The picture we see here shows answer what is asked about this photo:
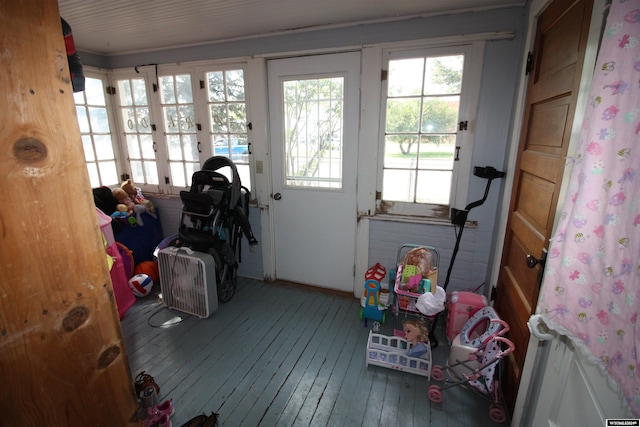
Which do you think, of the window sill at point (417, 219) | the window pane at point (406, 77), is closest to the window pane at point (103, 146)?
the window sill at point (417, 219)

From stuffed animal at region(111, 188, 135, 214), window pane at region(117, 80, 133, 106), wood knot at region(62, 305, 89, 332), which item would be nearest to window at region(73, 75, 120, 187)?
window pane at region(117, 80, 133, 106)

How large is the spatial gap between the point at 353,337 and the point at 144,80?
3.24m

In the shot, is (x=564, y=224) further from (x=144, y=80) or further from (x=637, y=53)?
(x=144, y=80)

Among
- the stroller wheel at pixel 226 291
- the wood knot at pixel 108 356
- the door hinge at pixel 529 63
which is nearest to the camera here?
the wood knot at pixel 108 356

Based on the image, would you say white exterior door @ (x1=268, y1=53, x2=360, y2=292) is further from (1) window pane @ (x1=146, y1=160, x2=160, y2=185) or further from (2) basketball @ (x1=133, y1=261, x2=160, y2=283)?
(1) window pane @ (x1=146, y1=160, x2=160, y2=185)

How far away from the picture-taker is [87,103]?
3.13 meters

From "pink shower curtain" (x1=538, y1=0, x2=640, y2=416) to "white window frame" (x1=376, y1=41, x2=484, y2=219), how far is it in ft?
4.48

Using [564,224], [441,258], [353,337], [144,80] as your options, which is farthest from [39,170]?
[144,80]

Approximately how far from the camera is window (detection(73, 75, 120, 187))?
313 centimetres

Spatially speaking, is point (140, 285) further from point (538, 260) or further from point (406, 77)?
point (538, 260)

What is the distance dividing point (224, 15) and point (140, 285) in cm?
240

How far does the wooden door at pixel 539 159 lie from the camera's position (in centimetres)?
122

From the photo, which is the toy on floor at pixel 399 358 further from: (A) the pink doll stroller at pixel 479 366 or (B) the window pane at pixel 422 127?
(B) the window pane at pixel 422 127

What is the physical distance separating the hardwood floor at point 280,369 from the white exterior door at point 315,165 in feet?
1.33
